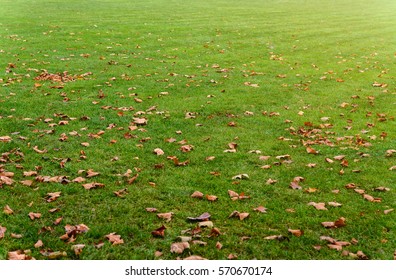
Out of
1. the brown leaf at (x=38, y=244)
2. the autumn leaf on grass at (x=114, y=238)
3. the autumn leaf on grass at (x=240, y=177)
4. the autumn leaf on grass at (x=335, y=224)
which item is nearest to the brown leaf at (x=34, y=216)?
the brown leaf at (x=38, y=244)

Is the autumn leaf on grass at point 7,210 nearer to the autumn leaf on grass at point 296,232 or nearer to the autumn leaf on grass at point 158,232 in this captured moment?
the autumn leaf on grass at point 158,232

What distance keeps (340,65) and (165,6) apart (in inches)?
778

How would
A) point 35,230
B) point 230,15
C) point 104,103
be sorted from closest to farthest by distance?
1. point 35,230
2. point 104,103
3. point 230,15

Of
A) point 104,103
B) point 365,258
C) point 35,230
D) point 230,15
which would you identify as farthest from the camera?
point 230,15

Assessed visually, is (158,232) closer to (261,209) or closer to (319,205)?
(261,209)

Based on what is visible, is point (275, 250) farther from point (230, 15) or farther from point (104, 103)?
point (230, 15)

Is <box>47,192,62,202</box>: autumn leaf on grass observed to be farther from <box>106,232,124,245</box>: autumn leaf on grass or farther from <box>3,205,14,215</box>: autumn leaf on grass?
<box>106,232,124,245</box>: autumn leaf on grass

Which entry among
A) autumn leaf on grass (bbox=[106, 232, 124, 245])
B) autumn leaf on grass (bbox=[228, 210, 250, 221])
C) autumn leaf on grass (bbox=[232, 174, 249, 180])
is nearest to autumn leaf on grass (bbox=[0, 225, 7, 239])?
autumn leaf on grass (bbox=[106, 232, 124, 245])

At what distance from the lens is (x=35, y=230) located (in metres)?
5.72

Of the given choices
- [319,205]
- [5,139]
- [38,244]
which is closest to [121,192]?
[38,244]

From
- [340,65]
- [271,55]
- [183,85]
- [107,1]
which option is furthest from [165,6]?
[183,85]

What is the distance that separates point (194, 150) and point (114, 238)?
10.6 ft

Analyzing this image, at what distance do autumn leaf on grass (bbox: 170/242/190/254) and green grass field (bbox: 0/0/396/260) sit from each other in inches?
1.0

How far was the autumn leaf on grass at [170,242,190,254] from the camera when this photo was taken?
211 inches
